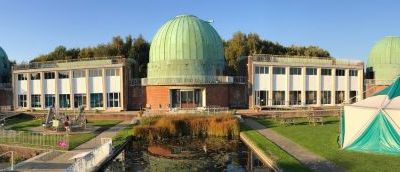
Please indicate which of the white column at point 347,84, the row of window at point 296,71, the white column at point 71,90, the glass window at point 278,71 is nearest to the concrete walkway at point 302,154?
the row of window at point 296,71

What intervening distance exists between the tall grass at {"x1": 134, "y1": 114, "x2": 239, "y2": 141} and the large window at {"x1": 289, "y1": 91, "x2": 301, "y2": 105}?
72.9ft

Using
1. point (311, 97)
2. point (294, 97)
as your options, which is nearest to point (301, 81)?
point (294, 97)

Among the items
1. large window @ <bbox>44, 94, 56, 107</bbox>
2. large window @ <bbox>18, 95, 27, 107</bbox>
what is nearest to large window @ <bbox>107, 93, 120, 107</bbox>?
large window @ <bbox>44, 94, 56, 107</bbox>

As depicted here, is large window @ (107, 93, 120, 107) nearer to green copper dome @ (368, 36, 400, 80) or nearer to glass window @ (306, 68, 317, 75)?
glass window @ (306, 68, 317, 75)

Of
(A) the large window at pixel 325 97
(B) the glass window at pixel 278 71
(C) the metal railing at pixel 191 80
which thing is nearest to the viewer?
(C) the metal railing at pixel 191 80

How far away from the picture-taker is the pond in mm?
23156

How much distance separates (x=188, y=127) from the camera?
35125mm

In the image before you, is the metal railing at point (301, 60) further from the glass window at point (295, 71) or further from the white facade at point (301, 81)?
the glass window at point (295, 71)

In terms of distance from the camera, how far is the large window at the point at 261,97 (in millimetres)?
54188

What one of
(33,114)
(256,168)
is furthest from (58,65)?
(256,168)

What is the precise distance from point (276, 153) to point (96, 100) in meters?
36.7

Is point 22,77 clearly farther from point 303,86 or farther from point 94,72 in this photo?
point 303,86

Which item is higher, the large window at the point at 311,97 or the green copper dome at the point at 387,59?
the green copper dome at the point at 387,59

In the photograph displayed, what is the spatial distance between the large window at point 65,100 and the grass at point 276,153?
31.7 metres
